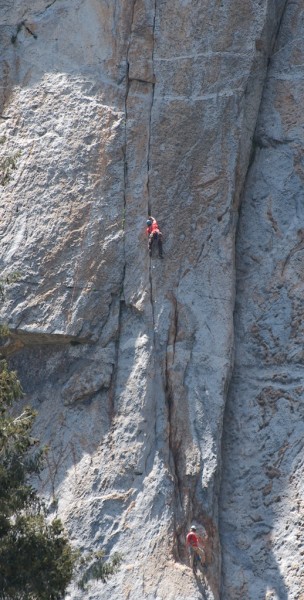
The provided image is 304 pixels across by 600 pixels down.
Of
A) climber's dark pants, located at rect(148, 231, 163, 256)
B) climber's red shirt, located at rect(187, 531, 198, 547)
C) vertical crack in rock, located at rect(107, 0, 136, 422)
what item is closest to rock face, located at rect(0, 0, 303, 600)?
vertical crack in rock, located at rect(107, 0, 136, 422)

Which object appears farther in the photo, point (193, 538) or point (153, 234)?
point (153, 234)

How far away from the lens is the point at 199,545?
2289cm

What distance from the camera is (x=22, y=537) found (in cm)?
1853

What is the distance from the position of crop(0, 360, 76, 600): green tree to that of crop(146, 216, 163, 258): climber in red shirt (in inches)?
265

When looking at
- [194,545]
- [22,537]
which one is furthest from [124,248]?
[22,537]

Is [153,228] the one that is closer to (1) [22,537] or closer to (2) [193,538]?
(2) [193,538]

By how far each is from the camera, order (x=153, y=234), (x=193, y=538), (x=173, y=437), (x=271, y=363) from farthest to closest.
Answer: (x=153, y=234)
(x=271, y=363)
(x=173, y=437)
(x=193, y=538)

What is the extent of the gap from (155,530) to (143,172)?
7109 mm

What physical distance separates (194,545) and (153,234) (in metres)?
5.99

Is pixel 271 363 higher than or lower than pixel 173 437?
higher

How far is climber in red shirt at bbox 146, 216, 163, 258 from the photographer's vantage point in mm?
24891

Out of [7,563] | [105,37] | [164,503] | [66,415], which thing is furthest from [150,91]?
[7,563]

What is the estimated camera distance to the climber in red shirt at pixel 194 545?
2280 centimetres

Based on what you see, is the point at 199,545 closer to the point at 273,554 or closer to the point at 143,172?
the point at 273,554
